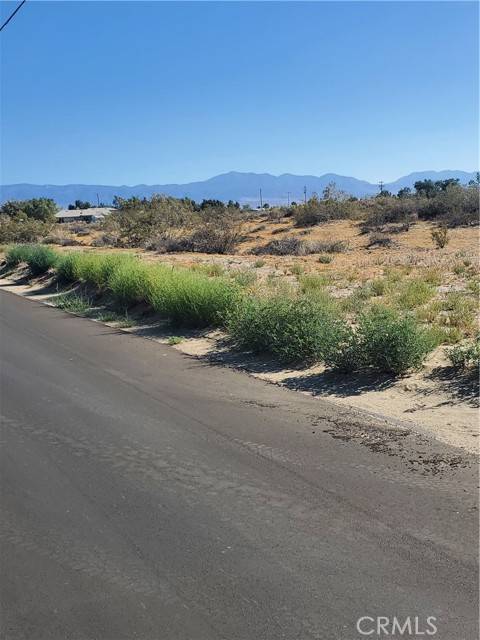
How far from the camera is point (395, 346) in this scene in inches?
333

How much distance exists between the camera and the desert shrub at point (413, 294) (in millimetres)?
13820

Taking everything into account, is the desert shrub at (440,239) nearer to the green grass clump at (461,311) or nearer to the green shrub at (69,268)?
the green grass clump at (461,311)

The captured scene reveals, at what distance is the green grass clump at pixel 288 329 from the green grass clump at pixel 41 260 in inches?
629

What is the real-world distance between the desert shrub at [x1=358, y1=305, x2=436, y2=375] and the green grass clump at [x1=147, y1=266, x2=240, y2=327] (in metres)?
3.97

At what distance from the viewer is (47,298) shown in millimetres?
20906

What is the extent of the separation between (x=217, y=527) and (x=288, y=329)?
19.5 feet

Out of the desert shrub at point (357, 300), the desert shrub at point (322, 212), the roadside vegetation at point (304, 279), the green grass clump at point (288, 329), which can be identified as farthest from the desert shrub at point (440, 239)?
the green grass clump at point (288, 329)

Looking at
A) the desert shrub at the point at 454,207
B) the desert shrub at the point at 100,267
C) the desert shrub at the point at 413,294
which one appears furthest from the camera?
the desert shrub at the point at 454,207

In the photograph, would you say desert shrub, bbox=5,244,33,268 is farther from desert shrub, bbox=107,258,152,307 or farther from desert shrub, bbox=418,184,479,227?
desert shrub, bbox=418,184,479,227

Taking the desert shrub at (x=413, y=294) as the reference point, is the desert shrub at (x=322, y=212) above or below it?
above

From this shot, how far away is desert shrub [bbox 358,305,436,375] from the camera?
27.7 ft

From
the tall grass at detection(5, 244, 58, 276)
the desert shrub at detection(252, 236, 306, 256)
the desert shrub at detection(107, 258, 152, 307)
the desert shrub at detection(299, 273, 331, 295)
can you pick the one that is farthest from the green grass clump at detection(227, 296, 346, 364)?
the desert shrub at detection(252, 236, 306, 256)

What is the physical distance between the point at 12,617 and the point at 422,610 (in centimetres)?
227

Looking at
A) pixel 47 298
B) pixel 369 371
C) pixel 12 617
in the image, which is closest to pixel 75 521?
pixel 12 617
